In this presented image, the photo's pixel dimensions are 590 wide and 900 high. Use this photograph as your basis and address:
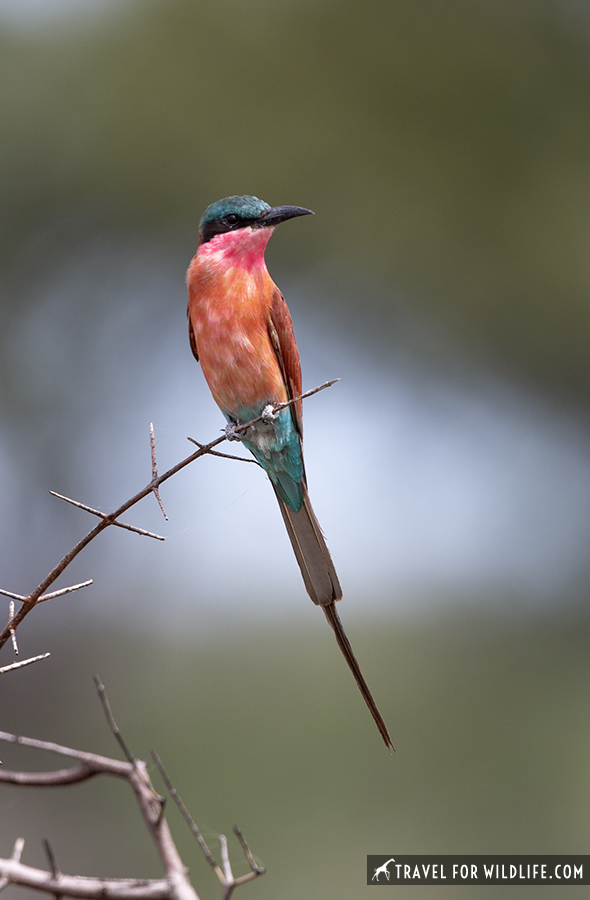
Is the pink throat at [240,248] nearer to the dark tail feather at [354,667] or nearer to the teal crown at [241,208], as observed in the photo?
the teal crown at [241,208]

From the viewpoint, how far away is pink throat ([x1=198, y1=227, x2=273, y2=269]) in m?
1.15

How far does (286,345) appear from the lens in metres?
1.30

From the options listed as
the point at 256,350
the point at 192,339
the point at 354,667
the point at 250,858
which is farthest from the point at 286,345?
the point at 250,858

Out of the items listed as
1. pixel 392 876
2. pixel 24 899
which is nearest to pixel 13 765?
pixel 24 899

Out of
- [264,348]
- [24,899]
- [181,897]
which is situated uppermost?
[264,348]

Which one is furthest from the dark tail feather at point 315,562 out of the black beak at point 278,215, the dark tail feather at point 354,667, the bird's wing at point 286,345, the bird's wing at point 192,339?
the black beak at point 278,215

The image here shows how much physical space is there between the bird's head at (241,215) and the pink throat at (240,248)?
2cm

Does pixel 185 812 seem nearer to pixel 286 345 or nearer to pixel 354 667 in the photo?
pixel 354 667

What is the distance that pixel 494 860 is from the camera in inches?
87.0

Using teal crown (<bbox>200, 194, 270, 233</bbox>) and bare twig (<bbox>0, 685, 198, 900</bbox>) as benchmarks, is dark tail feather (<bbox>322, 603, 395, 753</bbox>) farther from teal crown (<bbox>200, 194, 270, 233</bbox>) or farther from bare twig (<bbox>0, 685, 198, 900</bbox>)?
teal crown (<bbox>200, 194, 270, 233</bbox>)

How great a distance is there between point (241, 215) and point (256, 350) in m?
0.22

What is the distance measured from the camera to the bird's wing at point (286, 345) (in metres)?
1.27

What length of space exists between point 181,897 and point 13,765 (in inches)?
114

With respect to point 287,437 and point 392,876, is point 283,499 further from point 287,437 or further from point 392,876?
point 392,876
